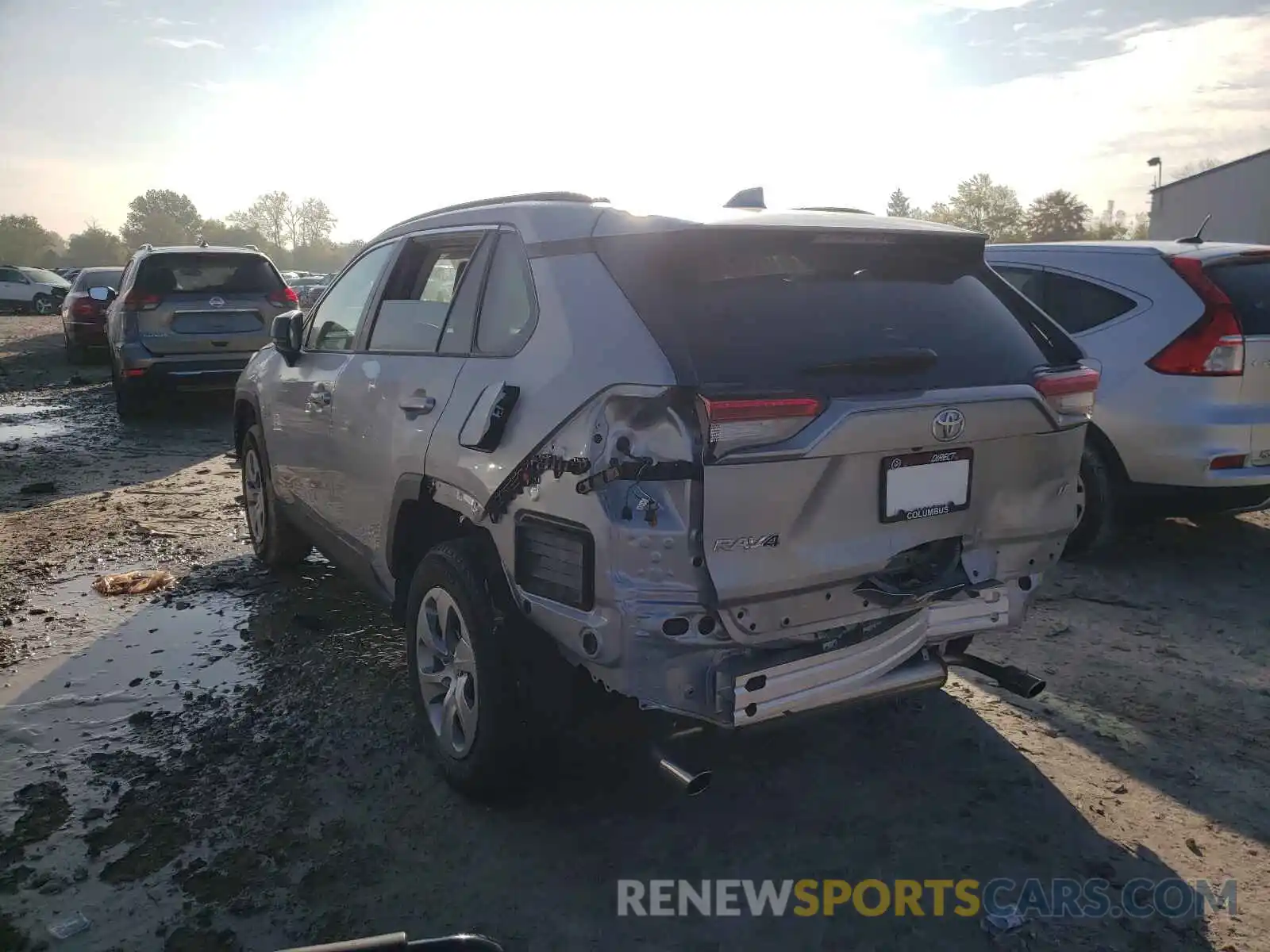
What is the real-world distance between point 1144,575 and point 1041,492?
2841 millimetres

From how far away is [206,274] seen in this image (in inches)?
433

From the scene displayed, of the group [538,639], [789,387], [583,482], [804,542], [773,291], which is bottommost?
[538,639]

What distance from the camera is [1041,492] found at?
3.11 metres

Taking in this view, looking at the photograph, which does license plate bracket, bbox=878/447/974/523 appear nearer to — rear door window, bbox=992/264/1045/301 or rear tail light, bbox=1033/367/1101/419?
rear tail light, bbox=1033/367/1101/419

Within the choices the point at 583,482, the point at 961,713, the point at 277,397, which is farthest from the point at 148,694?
the point at 961,713

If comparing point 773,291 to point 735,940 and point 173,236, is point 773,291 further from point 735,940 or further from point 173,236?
point 173,236

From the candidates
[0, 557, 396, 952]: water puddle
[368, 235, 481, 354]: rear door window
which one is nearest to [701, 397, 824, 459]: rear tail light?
[368, 235, 481, 354]: rear door window

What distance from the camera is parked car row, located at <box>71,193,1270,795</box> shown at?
251 centimetres

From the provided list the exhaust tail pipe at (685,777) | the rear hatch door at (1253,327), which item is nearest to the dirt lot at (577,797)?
the exhaust tail pipe at (685,777)

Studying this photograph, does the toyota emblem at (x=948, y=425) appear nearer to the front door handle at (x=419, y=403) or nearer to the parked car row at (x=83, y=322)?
the front door handle at (x=419, y=403)

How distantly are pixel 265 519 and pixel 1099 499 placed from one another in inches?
191

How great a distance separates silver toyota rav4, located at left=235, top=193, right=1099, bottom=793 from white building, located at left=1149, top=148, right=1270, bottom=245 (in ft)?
117

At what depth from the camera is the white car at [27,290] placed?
1497 inches

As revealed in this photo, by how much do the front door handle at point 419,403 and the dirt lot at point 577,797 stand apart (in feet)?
4.20
